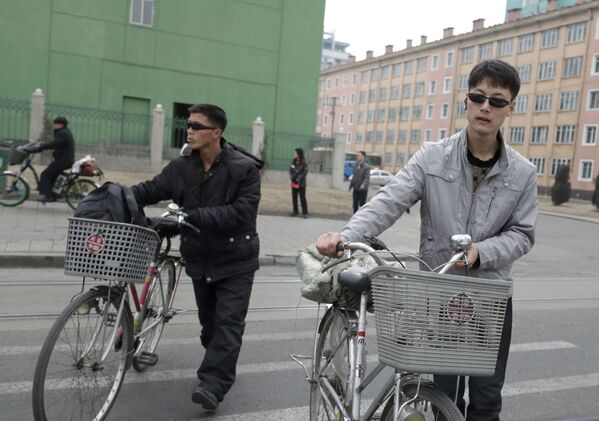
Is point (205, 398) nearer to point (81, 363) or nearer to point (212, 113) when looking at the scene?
point (81, 363)

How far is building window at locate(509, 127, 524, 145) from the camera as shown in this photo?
59000 mm

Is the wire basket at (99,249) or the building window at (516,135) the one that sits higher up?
the building window at (516,135)

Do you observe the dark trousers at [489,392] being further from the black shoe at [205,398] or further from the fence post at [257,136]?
the fence post at [257,136]

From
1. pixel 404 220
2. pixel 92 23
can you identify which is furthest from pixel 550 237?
pixel 92 23

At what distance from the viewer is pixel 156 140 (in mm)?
25594

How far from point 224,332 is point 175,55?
25.9m

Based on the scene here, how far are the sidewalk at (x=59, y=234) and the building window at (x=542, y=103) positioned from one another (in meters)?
44.9

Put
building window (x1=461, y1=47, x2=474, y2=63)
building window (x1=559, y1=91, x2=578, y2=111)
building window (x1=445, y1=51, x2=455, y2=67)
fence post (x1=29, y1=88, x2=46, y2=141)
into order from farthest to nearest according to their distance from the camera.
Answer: building window (x1=445, y1=51, x2=455, y2=67) → building window (x1=461, y1=47, x2=474, y2=63) → building window (x1=559, y1=91, x2=578, y2=111) → fence post (x1=29, y1=88, x2=46, y2=141)

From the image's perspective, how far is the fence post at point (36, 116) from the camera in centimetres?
2355

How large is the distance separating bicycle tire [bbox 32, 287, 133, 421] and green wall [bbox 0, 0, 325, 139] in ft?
81.9

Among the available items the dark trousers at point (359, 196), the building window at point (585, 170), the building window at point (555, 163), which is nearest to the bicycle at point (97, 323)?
the dark trousers at point (359, 196)

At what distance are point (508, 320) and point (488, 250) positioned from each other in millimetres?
498

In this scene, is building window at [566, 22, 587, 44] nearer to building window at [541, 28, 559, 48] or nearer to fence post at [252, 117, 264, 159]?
building window at [541, 28, 559, 48]

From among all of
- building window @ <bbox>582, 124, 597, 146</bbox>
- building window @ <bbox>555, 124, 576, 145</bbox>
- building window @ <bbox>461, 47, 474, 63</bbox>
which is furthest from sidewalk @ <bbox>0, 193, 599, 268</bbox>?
building window @ <bbox>461, 47, 474, 63</bbox>
